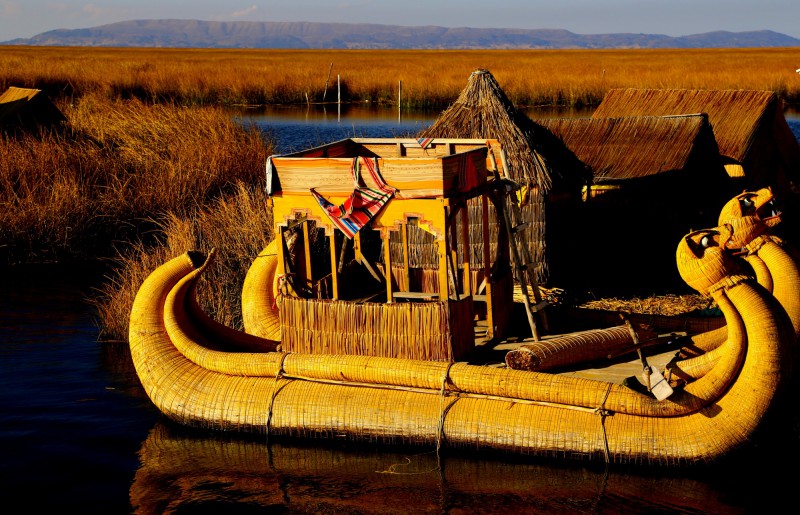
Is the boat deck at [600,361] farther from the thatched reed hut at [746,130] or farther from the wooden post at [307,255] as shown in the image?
the thatched reed hut at [746,130]

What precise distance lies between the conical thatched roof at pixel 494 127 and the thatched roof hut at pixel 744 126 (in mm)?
5741

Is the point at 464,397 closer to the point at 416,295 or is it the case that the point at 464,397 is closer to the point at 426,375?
the point at 426,375

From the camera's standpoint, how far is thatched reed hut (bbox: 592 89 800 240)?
1770 cm

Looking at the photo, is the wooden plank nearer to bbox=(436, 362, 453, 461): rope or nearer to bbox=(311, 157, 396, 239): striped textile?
bbox=(311, 157, 396, 239): striped textile

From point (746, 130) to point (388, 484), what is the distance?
11.9m

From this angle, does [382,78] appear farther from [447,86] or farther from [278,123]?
[278,123]

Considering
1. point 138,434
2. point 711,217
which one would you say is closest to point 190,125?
point 711,217

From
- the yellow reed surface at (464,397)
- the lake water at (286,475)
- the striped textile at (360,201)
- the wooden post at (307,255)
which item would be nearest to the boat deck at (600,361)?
the yellow reed surface at (464,397)

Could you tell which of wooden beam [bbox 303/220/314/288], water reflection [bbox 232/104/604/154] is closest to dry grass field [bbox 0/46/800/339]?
wooden beam [bbox 303/220/314/288]

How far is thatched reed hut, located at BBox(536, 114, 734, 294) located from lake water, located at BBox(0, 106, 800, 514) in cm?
687

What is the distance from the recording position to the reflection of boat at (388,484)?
7.95m

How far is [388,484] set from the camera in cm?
843

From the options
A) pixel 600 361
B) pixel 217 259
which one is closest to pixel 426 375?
pixel 600 361

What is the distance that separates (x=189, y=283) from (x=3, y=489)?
2.60 metres
